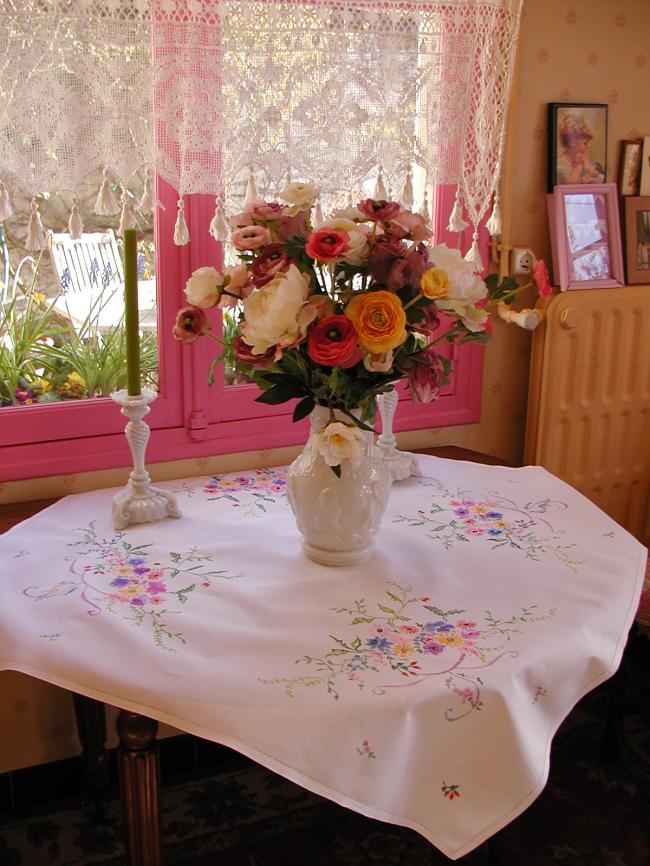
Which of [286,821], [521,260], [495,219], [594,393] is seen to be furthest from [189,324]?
[594,393]

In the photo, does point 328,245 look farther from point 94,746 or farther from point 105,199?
point 94,746

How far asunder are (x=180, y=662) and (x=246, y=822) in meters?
0.94

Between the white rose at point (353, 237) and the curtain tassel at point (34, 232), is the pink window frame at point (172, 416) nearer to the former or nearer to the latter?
the curtain tassel at point (34, 232)

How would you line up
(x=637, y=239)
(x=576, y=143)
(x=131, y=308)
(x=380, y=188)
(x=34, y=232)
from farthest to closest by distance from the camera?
(x=637, y=239)
(x=576, y=143)
(x=380, y=188)
(x=34, y=232)
(x=131, y=308)

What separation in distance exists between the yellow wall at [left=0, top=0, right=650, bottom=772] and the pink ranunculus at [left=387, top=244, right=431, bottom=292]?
841 millimetres

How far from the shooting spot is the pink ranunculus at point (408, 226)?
1.34m

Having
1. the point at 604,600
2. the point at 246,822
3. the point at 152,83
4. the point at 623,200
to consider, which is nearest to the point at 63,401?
the point at 152,83

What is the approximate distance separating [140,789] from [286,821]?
0.80 m

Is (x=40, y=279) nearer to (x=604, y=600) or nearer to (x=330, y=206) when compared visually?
(x=330, y=206)

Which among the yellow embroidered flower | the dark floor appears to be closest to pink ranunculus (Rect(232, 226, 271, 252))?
the yellow embroidered flower

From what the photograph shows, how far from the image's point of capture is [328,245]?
126 centimetres

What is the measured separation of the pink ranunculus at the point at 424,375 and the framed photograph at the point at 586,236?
970 millimetres

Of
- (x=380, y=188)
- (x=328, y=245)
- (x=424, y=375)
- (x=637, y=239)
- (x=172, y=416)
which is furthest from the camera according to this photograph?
(x=637, y=239)

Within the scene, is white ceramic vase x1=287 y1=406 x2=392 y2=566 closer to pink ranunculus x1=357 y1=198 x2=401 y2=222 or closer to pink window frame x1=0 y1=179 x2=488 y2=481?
pink ranunculus x1=357 y1=198 x2=401 y2=222
